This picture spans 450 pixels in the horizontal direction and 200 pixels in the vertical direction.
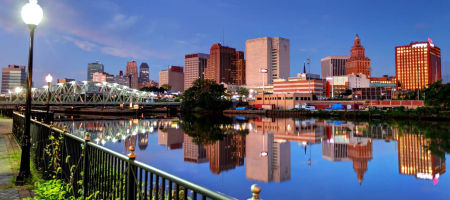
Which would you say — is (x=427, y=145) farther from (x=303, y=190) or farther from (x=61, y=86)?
(x=61, y=86)

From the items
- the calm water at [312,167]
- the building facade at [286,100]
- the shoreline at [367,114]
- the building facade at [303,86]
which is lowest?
the calm water at [312,167]

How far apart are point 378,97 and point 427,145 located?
106 meters

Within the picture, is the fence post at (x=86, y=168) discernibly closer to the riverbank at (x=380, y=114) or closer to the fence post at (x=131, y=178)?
the fence post at (x=131, y=178)

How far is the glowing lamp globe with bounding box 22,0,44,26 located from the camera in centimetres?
977

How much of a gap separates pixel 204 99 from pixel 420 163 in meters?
101

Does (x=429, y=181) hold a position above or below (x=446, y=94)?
below

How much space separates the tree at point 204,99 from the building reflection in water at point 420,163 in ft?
307

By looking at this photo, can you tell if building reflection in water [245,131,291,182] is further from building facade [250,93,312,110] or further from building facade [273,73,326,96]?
building facade [273,73,326,96]

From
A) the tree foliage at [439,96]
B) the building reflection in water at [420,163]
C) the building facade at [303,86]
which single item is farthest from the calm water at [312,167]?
the building facade at [303,86]

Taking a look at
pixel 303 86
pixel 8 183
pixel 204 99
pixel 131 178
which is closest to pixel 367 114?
pixel 204 99

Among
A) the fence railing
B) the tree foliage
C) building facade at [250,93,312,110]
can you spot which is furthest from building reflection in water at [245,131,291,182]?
building facade at [250,93,312,110]

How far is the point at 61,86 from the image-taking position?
500 feet

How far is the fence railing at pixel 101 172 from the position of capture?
4.77 metres

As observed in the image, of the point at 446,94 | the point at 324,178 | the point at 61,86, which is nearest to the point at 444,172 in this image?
the point at 324,178
